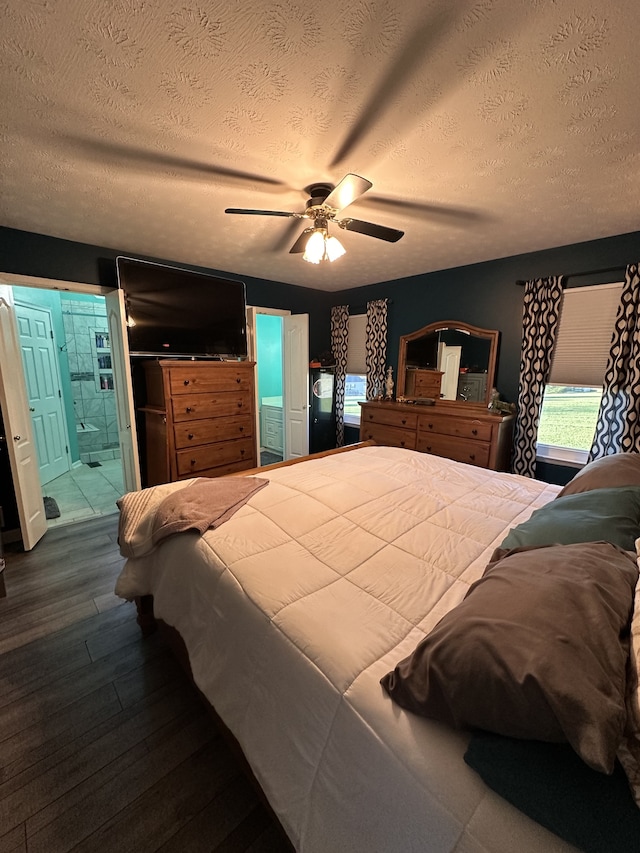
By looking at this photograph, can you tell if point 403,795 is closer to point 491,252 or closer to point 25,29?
point 25,29

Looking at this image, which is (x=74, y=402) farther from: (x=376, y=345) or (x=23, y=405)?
(x=376, y=345)

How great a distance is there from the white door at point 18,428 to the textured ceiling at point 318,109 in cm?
76

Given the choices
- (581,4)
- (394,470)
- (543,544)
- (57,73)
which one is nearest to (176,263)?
(57,73)

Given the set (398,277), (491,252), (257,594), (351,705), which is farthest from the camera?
(398,277)

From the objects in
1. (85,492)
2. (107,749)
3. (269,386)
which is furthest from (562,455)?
(85,492)

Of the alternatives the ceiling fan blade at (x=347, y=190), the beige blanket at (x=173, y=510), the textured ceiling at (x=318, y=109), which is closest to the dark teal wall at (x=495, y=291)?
the textured ceiling at (x=318, y=109)

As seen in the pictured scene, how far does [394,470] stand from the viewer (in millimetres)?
2264

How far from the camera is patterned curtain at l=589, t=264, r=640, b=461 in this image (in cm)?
260

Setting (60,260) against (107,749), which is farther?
(60,260)

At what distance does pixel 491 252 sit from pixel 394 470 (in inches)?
93.0

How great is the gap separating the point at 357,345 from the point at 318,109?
342cm

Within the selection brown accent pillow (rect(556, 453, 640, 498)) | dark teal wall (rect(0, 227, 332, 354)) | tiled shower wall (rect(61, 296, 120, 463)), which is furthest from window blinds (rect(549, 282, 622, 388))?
tiled shower wall (rect(61, 296, 120, 463))

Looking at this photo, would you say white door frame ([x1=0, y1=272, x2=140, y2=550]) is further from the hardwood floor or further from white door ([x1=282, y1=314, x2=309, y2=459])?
white door ([x1=282, y1=314, x2=309, y2=459])

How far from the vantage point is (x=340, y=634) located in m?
0.93
